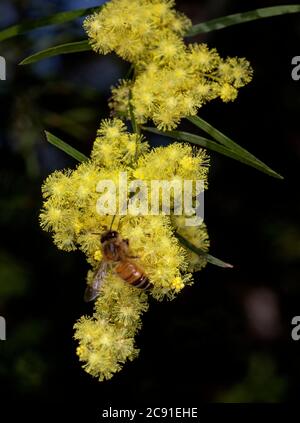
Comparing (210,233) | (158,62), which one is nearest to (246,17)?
(158,62)

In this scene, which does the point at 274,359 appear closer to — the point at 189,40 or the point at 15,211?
the point at 15,211

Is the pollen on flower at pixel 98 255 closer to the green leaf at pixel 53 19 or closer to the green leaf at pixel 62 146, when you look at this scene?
the green leaf at pixel 62 146

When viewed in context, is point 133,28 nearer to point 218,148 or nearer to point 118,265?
point 218,148

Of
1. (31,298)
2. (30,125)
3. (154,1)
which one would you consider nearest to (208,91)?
(154,1)

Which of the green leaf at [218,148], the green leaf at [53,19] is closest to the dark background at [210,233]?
the green leaf at [53,19]

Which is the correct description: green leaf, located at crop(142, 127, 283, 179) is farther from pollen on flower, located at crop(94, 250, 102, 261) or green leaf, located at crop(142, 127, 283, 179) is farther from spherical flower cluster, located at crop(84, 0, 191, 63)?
pollen on flower, located at crop(94, 250, 102, 261)
